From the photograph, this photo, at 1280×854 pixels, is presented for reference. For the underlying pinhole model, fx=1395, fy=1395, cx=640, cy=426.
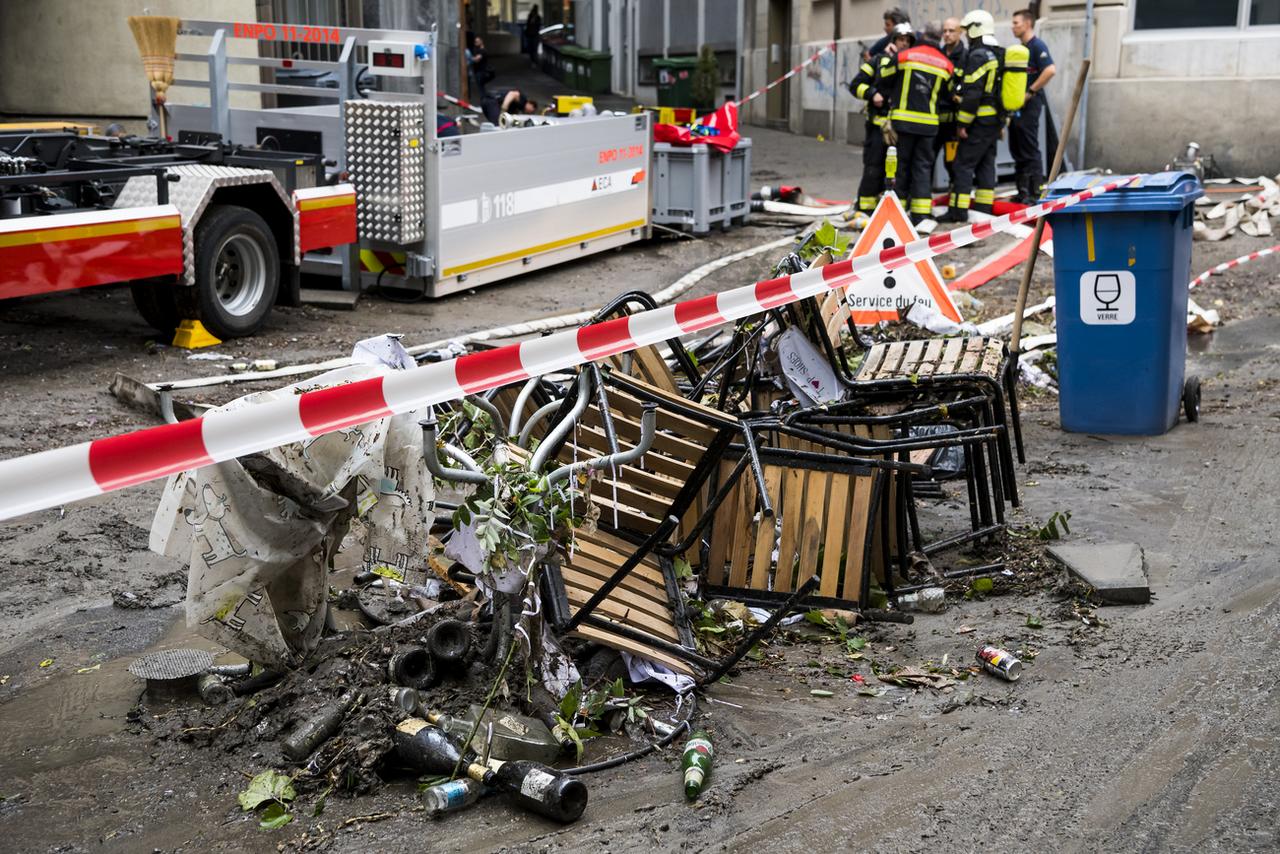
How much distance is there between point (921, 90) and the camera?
13.4 m

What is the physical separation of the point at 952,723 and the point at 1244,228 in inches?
406

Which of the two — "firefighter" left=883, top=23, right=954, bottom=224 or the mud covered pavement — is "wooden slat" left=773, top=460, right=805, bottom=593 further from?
"firefighter" left=883, top=23, right=954, bottom=224

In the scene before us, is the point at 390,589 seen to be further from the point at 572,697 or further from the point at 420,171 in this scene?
the point at 420,171

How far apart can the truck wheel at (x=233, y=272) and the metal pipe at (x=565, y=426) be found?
5.56 metres

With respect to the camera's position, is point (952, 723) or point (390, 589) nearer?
point (952, 723)

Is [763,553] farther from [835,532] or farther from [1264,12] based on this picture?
[1264,12]

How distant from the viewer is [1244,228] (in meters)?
13.0

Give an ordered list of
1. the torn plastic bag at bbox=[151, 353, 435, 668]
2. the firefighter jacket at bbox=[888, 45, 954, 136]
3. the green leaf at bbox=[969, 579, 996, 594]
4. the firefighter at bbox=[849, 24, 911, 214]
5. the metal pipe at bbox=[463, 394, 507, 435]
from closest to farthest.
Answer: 1. the torn plastic bag at bbox=[151, 353, 435, 668]
2. the metal pipe at bbox=[463, 394, 507, 435]
3. the green leaf at bbox=[969, 579, 996, 594]
4. the firefighter jacket at bbox=[888, 45, 954, 136]
5. the firefighter at bbox=[849, 24, 911, 214]

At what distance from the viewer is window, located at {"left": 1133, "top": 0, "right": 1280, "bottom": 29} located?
15977 millimetres

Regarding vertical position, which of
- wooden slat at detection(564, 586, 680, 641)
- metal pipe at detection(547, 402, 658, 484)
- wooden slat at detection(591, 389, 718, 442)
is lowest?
wooden slat at detection(564, 586, 680, 641)

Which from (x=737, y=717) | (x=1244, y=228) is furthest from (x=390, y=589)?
(x=1244, y=228)

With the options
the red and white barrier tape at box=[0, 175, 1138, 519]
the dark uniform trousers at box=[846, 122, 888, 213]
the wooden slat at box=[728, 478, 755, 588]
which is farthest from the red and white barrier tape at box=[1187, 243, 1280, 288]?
the red and white barrier tape at box=[0, 175, 1138, 519]

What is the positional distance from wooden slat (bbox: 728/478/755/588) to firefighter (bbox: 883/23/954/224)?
30.1ft

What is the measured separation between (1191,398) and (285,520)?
5.62m
